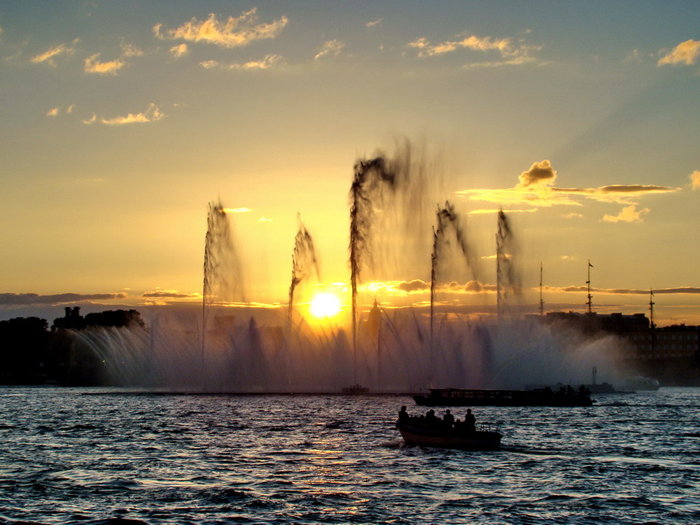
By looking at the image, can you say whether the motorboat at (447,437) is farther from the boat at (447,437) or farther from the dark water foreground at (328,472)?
the dark water foreground at (328,472)

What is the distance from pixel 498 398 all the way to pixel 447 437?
169 feet

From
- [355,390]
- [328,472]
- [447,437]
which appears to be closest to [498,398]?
[355,390]

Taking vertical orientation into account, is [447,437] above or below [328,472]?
above

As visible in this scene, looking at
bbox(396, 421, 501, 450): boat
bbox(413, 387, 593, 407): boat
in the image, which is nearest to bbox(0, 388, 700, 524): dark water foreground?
bbox(396, 421, 501, 450): boat

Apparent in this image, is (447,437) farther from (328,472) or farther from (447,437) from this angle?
(328,472)

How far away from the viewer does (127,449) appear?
2502 inches

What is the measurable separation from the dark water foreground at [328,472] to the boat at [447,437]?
795mm

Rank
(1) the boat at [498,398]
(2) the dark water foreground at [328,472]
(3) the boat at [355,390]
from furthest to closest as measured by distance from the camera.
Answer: (3) the boat at [355,390]
(1) the boat at [498,398]
(2) the dark water foreground at [328,472]

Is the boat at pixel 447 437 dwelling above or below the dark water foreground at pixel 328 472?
above

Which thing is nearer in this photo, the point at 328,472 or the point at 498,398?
the point at 328,472

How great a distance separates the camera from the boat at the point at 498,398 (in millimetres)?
105625

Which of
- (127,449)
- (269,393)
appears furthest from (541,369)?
(127,449)

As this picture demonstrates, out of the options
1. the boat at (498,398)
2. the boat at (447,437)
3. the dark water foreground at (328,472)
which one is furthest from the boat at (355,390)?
the boat at (447,437)

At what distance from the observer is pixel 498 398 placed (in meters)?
113
